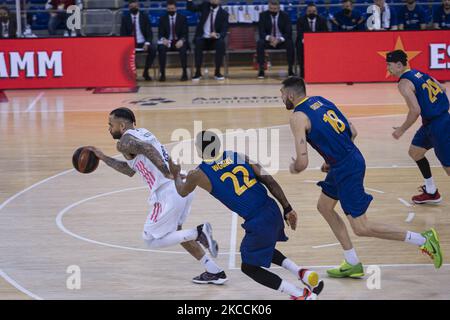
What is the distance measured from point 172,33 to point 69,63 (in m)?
2.78

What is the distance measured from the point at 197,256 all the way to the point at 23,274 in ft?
5.92

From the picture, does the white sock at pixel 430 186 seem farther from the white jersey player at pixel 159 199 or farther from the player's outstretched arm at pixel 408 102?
the white jersey player at pixel 159 199

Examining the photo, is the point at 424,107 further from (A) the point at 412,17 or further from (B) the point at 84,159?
(A) the point at 412,17

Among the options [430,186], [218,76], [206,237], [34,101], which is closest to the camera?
[206,237]

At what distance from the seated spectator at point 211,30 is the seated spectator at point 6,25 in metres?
4.46

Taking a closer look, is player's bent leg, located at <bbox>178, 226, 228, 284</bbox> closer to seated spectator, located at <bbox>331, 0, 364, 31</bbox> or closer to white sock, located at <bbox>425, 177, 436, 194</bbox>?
white sock, located at <bbox>425, 177, 436, 194</bbox>

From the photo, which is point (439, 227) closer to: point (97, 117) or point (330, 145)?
point (330, 145)

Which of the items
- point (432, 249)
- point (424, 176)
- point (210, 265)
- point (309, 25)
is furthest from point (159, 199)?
point (309, 25)

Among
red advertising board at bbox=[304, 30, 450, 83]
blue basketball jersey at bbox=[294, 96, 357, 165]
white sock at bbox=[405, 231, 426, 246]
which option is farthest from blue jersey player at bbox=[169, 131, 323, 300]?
red advertising board at bbox=[304, 30, 450, 83]

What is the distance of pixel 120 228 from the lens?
1083 cm

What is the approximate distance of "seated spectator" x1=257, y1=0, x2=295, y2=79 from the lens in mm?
22297

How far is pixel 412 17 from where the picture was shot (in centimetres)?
2228

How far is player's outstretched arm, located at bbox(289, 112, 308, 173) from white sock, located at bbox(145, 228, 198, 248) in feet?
3.67

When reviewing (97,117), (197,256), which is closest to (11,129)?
(97,117)
